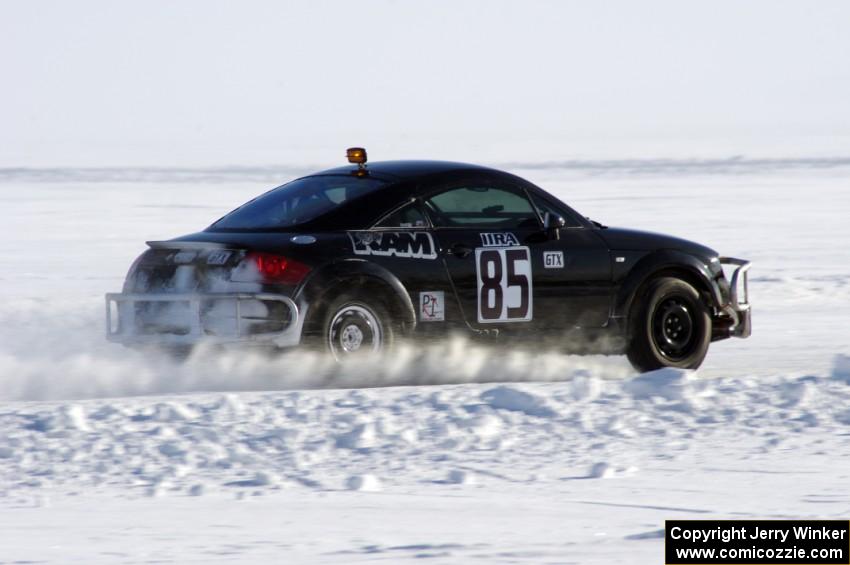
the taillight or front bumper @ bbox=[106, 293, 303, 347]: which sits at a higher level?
the taillight

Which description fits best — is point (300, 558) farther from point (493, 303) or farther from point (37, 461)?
point (493, 303)

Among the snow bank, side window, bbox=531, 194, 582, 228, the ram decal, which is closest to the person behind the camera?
the snow bank

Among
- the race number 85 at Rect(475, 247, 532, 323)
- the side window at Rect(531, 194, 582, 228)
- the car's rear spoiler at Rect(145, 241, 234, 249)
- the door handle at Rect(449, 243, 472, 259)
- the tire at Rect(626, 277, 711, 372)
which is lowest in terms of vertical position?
the tire at Rect(626, 277, 711, 372)

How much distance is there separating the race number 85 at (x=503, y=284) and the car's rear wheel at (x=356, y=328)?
2.17ft

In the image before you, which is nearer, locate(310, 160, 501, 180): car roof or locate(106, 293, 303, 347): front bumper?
locate(106, 293, 303, 347): front bumper

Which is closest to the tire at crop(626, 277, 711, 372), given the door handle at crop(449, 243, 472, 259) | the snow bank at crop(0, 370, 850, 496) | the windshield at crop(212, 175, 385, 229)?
the snow bank at crop(0, 370, 850, 496)

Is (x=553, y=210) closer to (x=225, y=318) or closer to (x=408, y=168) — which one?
(x=408, y=168)

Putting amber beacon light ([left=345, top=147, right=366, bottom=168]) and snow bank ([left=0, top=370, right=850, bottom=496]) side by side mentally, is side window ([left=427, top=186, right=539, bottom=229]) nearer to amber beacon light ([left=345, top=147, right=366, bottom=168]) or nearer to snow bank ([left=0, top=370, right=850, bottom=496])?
amber beacon light ([left=345, top=147, right=366, bottom=168])

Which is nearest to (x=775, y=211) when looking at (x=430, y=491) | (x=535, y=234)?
(x=535, y=234)

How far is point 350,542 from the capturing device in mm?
5605

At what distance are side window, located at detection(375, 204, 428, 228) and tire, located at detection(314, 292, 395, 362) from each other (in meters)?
0.47

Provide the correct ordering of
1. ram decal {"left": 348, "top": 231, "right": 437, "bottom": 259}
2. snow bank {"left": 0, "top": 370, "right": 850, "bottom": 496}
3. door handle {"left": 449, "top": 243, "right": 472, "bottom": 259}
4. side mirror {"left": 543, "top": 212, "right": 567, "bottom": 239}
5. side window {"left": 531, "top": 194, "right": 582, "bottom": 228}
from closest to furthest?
snow bank {"left": 0, "top": 370, "right": 850, "bottom": 496} → ram decal {"left": 348, "top": 231, "right": 437, "bottom": 259} → door handle {"left": 449, "top": 243, "right": 472, "bottom": 259} → side mirror {"left": 543, "top": 212, "right": 567, "bottom": 239} → side window {"left": 531, "top": 194, "right": 582, "bottom": 228}

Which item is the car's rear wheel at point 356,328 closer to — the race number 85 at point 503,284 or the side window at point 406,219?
the side window at point 406,219

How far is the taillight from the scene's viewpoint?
29.3 ft
